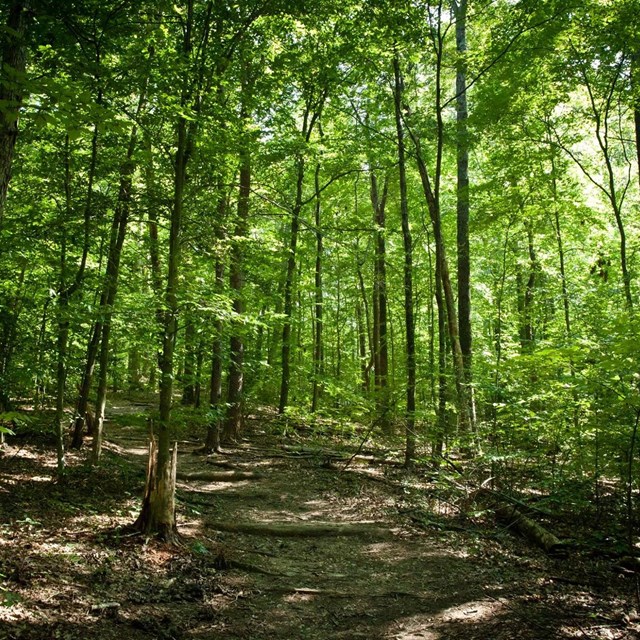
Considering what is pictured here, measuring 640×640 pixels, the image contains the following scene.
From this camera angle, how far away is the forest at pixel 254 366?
189 inches

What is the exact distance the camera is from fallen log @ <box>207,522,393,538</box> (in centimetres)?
717

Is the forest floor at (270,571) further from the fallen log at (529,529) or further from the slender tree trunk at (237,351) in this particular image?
the slender tree trunk at (237,351)

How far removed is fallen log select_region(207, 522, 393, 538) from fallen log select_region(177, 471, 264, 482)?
264cm

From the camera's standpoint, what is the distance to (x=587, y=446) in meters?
7.73

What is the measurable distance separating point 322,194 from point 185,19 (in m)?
10.6

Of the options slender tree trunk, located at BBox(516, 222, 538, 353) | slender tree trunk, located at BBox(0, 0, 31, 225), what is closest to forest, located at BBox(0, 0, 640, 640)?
slender tree trunk, located at BBox(0, 0, 31, 225)

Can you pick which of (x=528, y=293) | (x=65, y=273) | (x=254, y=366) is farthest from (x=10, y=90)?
(x=528, y=293)

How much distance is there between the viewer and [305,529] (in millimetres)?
7461

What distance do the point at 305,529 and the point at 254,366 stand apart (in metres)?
6.45

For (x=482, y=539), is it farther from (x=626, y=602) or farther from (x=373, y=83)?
(x=373, y=83)

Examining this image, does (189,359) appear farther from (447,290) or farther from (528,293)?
(528,293)

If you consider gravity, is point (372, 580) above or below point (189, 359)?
below

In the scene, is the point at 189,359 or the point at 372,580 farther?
the point at 189,359

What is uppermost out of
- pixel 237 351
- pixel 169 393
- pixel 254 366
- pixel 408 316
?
pixel 408 316
